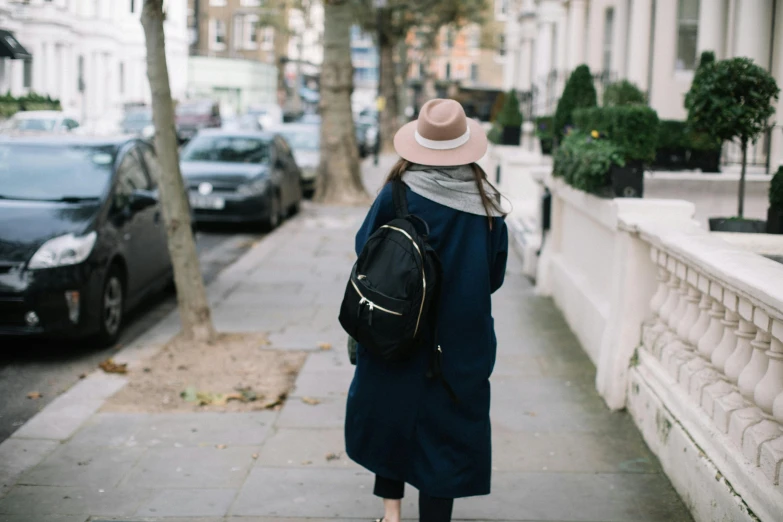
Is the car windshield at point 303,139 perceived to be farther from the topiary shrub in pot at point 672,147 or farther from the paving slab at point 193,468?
the paving slab at point 193,468

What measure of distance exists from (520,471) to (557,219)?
A: 4676 millimetres

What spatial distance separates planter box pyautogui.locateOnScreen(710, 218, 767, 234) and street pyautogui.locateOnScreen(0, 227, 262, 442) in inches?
184

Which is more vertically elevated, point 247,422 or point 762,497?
point 762,497

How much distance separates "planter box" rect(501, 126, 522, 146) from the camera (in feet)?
66.5

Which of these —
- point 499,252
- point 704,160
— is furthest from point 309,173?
point 499,252

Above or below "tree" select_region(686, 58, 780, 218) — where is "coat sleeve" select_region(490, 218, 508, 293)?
below

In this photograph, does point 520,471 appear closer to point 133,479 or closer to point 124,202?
point 133,479

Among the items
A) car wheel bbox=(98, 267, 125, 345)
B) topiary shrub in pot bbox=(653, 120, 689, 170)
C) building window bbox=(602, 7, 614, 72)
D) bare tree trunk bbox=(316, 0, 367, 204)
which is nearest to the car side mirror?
car wheel bbox=(98, 267, 125, 345)

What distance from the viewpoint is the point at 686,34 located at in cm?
1723

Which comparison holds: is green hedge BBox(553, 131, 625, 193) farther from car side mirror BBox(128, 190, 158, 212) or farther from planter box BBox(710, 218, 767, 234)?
car side mirror BBox(128, 190, 158, 212)

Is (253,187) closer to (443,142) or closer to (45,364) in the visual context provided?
(45,364)

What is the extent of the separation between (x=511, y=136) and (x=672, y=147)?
32.5ft

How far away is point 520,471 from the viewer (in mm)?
5125

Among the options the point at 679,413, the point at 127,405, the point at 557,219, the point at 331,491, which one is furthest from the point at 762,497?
the point at 557,219
